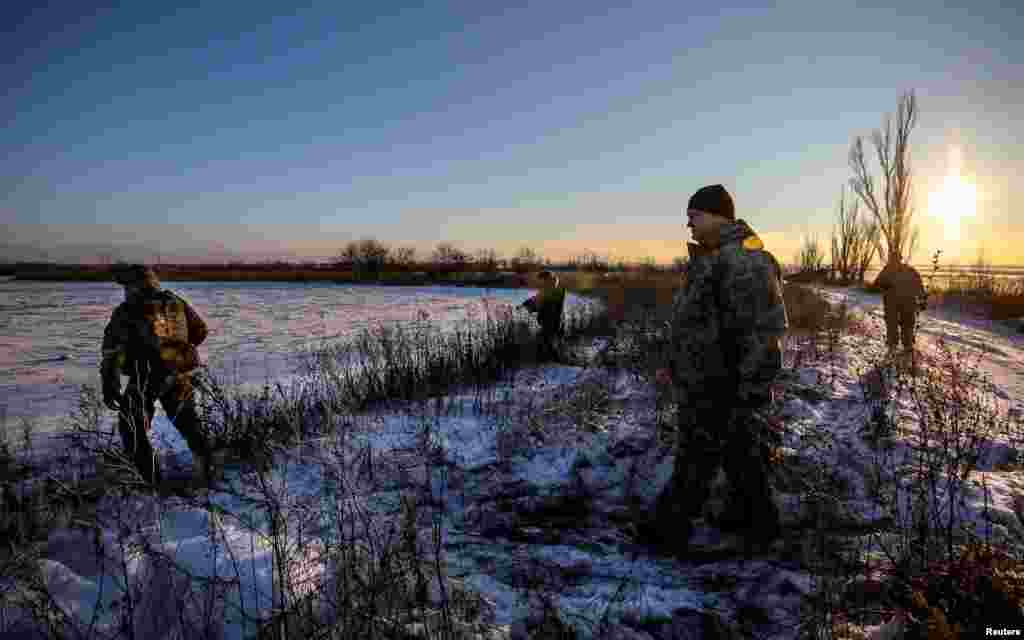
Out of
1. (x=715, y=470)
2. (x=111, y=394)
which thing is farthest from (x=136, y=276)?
(x=715, y=470)

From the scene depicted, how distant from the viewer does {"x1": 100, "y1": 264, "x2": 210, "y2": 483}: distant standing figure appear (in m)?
3.84

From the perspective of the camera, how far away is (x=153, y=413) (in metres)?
4.11

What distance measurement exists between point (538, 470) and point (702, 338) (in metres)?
2.11

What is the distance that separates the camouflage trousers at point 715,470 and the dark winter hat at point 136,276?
14.3 feet

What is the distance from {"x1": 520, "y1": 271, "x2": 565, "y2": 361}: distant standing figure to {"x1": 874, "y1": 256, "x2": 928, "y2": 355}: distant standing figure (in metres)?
5.20

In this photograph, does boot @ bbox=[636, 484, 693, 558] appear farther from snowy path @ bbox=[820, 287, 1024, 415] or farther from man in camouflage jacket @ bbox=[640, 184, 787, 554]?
snowy path @ bbox=[820, 287, 1024, 415]

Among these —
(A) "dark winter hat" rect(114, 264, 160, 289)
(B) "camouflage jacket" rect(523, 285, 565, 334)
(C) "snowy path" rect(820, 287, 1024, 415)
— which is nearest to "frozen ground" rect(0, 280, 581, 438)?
(A) "dark winter hat" rect(114, 264, 160, 289)

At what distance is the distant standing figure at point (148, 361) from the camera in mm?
3840

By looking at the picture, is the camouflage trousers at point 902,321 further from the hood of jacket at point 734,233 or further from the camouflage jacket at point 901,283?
the hood of jacket at point 734,233

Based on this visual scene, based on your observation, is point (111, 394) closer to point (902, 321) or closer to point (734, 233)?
point (734, 233)

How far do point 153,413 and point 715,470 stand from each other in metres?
4.49

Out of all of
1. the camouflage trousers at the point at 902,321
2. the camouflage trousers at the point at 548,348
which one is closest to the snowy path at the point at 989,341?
the camouflage trousers at the point at 902,321

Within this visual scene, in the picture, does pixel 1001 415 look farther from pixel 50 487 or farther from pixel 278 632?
pixel 50 487

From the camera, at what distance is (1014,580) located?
1989 mm
